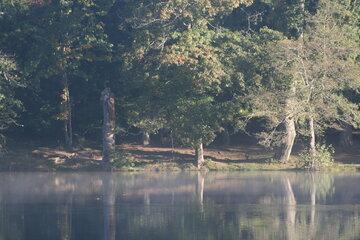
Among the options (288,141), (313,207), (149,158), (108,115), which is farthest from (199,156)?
(313,207)

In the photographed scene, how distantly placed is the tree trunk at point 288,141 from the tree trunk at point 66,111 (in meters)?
11.3

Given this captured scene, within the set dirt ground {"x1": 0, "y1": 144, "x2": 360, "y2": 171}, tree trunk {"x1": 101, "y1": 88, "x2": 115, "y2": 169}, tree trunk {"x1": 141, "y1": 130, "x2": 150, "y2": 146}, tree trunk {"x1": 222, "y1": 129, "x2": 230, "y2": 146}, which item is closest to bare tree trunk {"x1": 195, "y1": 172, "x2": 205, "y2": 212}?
dirt ground {"x1": 0, "y1": 144, "x2": 360, "y2": 171}

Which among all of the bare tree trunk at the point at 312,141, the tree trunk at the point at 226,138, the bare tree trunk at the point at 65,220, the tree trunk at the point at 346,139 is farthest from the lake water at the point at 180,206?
the tree trunk at the point at 346,139

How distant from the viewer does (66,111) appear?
48312mm

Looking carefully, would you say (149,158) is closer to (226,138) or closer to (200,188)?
(226,138)

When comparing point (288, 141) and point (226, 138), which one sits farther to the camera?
point (226, 138)

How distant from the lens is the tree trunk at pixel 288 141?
4650 centimetres

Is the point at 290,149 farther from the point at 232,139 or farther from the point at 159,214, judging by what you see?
the point at 159,214

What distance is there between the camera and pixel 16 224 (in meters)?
26.5

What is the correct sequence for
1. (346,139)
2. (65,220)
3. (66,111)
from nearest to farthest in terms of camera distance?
(65,220) → (66,111) → (346,139)

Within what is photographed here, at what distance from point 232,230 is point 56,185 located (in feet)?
49.8

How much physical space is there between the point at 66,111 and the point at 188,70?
7.56 metres

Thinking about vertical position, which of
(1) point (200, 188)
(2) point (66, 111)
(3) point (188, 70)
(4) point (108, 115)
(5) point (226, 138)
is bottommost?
(1) point (200, 188)

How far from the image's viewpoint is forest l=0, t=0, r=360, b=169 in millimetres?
44625
